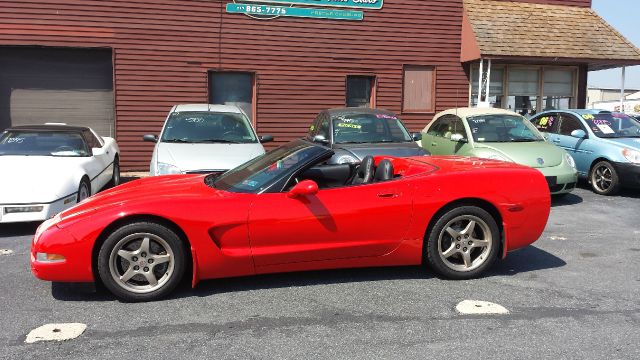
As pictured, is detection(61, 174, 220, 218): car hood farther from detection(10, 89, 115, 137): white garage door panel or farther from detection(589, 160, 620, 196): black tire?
detection(10, 89, 115, 137): white garage door panel

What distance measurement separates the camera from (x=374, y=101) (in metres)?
13.0

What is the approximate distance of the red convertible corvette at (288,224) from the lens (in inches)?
154

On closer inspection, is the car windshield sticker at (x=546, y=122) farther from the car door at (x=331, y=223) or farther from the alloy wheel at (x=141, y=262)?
the alloy wheel at (x=141, y=262)

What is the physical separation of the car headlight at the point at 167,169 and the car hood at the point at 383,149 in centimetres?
244

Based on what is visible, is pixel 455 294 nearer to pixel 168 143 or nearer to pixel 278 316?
pixel 278 316

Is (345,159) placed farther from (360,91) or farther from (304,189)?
(360,91)

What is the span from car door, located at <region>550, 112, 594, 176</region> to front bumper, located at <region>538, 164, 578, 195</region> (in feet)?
4.94

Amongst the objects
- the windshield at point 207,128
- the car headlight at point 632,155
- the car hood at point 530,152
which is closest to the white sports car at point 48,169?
the windshield at point 207,128

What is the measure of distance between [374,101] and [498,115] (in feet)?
14.0

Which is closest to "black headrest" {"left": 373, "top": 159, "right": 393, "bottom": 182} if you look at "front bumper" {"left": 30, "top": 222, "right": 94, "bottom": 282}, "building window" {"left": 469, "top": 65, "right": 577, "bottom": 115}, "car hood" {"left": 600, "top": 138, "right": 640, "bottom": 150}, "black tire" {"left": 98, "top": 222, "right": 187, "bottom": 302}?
"black tire" {"left": 98, "top": 222, "right": 187, "bottom": 302}

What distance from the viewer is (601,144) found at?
9.03 meters

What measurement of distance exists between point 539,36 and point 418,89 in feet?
10.2

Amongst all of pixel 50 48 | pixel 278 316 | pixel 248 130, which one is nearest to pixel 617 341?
pixel 278 316

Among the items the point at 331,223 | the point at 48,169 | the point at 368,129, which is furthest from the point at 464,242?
the point at 48,169
